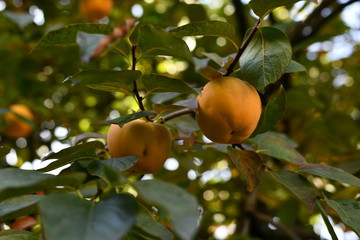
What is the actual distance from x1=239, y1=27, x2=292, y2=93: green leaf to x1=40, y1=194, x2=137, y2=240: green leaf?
0.30 meters

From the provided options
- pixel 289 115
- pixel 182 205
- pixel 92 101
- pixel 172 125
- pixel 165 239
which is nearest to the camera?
pixel 182 205

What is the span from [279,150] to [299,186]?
0.16m

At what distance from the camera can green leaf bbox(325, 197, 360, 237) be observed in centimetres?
70

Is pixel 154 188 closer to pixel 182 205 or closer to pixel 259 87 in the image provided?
pixel 182 205

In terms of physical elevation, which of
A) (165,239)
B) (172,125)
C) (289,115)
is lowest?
(289,115)

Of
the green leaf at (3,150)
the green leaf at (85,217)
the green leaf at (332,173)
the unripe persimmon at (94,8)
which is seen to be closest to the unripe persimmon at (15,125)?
the unripe persimmon at (94,8)

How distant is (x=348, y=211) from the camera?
0.73 meters

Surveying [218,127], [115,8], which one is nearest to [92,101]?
[115,8]

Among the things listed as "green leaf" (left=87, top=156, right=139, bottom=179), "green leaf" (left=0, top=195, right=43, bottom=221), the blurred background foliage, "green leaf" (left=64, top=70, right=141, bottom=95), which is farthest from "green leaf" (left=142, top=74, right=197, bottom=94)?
the blurred background foliage

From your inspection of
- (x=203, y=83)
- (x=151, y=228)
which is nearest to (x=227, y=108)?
(x=151, y=228)

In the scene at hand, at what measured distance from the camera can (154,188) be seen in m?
0.49

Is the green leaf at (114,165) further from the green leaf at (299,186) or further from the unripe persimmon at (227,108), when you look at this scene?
the green leaf at (299,186)

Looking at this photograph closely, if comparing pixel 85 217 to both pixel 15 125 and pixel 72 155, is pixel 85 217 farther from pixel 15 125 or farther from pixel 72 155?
pixel 15 125

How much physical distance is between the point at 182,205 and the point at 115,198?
0.11 meters
